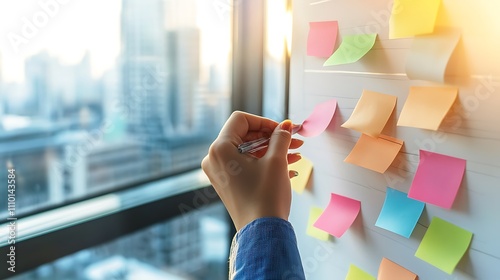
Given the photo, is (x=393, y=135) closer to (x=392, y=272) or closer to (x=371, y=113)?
(x=371, y=113)

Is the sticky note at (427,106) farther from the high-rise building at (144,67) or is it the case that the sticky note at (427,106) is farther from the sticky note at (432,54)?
the high-rise building at (144,67)

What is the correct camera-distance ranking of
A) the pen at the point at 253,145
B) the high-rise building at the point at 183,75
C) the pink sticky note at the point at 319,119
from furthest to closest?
1. the high-rise building at the point at 183,75
2. the pink sticky note at the point at 319,119
3. the pen at the point at 253,145

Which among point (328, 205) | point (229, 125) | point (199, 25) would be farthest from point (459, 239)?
point (199, 25)

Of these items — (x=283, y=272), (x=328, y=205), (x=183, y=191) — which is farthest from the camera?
(x=183, y=191)

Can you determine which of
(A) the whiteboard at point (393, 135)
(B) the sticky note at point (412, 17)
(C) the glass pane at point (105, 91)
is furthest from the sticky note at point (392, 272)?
(C) the glass pane at point (105, 91)

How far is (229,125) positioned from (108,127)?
0.82ft

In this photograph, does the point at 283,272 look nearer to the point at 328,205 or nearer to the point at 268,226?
the point at 268,226

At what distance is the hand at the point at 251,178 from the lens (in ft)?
1.89

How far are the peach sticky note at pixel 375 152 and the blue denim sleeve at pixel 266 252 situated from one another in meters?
0.18

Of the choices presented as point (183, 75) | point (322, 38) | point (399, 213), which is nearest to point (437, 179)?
point (399, 213)

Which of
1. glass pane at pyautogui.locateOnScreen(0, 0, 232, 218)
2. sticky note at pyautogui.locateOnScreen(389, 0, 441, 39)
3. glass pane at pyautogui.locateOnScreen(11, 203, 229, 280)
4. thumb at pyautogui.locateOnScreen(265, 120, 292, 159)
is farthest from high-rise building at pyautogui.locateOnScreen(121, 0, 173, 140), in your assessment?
sticky note at pyautogui.locateOnScreen(389, 0, 441, 39)

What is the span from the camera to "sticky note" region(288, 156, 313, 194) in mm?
798

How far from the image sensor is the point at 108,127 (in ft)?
2.59

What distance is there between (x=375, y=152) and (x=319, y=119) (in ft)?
0.41
